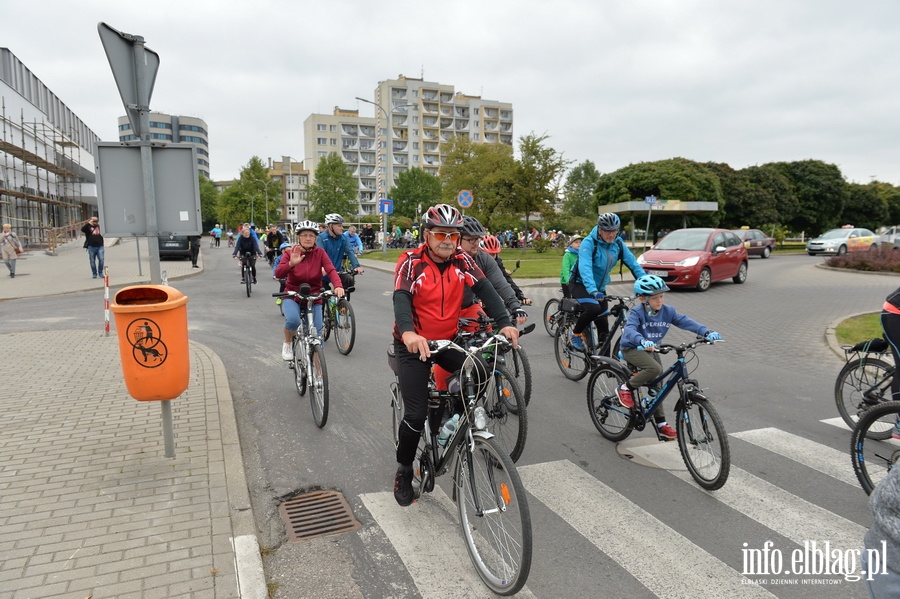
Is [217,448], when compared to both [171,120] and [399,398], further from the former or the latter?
[171,120]

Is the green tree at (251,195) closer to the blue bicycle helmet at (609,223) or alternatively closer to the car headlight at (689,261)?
the car headlight at (689,261)

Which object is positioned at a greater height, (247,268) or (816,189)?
(816,189)

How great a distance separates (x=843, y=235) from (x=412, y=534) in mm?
37928

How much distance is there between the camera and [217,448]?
4.80 metres

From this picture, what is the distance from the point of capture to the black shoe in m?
3.88

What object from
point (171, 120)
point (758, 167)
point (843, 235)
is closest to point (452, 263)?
point (843, 235)

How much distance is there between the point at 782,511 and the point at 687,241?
15.5 m

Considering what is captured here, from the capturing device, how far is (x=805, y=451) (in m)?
5.15

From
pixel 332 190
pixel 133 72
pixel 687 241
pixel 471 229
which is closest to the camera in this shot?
pixel 133 72

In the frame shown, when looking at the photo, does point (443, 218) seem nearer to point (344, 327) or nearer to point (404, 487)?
point (404, 487)

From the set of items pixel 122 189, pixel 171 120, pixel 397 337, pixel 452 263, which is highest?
pixel 171 120

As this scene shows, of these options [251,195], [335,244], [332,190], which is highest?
[332,190]

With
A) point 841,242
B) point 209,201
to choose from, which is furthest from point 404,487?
point 209,201

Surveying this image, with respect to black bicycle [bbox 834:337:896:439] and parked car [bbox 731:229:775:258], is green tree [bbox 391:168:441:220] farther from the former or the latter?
black bicycle [bbox 834:337:896:439]
